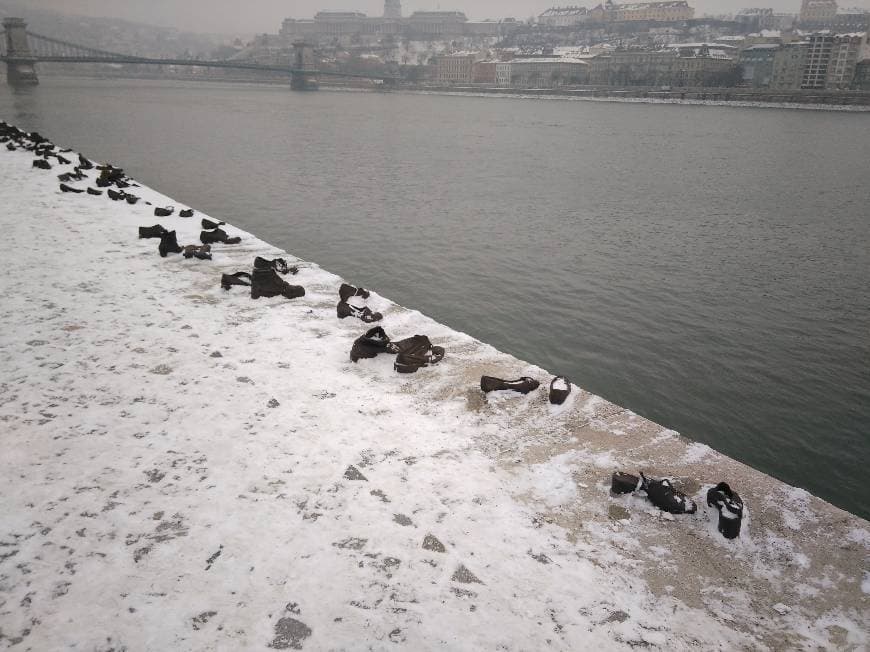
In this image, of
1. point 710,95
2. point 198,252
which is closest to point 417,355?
point 198,252

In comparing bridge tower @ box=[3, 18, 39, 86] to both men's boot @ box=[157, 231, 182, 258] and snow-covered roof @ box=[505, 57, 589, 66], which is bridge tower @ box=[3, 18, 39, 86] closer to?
snow-covered roof @ box=[505, 57, 589, 66]

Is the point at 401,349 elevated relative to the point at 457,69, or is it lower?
lower

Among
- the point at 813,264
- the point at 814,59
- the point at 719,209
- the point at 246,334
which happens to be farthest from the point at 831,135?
the point at 814,59

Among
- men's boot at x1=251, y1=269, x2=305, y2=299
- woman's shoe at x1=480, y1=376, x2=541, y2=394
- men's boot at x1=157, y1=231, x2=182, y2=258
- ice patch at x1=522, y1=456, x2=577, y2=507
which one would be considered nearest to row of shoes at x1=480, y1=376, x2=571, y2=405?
woman's shoe at x1=480, y1=376, x2=541, y2=394

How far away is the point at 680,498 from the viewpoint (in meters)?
3.86

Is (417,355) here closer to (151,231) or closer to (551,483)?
(551,483)

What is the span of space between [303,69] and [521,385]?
183301mm

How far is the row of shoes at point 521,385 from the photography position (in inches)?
201

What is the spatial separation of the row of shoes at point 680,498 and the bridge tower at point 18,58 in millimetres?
145674

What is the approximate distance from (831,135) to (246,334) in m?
68.4

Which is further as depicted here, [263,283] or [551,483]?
[263,283]

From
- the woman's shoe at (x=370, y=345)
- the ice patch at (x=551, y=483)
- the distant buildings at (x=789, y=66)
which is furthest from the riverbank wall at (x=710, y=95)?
the ice patch at (x=551, y=483)

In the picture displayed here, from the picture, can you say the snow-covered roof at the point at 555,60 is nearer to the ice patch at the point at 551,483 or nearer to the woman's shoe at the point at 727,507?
the ice patch at the point at 551,483

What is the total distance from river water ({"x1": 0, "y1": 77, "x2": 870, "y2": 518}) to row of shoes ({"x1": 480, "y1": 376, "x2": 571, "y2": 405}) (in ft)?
4.65
